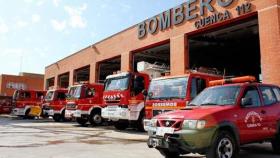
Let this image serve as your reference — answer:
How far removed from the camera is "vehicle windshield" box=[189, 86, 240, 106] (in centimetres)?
735

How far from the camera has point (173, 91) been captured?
37.6ft

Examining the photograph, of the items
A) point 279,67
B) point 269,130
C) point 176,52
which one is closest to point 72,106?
point 176,52


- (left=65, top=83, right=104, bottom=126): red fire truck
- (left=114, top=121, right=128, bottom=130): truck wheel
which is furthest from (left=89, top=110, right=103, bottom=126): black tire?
(left=114, top=121, right=128, bottom=130): truck wheel

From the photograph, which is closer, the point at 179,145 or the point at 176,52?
the point at 179,145

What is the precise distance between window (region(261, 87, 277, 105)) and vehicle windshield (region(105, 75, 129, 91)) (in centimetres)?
750

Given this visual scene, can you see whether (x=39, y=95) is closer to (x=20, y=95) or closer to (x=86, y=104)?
(x=20, y=95)

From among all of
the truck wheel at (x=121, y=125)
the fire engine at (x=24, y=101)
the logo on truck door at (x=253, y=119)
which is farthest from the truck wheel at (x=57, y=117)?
the logo on truck door at (x=253, y=119)

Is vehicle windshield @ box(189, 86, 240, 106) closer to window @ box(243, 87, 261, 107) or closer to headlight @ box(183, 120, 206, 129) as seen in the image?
window @ box(243, 87, 261, 107)

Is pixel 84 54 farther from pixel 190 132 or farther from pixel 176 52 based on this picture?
pixel 190 132

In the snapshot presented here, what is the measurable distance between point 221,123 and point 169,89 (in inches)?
199

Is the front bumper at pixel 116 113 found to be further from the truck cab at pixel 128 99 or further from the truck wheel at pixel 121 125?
the truck wheel at pixel 121 125

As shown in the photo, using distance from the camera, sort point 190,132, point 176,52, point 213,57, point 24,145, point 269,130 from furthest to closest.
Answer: point 213,57, point 176,52, point 24,145, point 269,130, point 190,132

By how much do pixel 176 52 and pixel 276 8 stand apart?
6.43m

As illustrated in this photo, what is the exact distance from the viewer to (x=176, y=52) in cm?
1906
